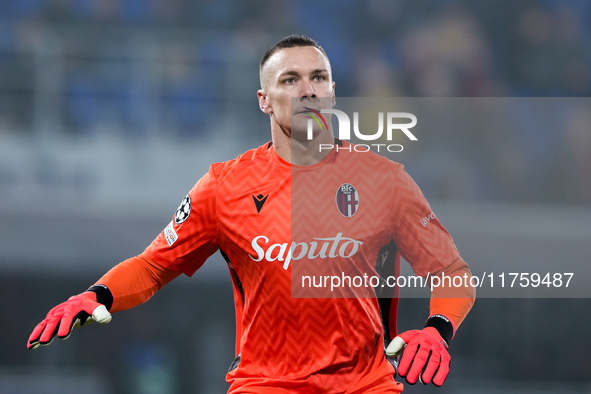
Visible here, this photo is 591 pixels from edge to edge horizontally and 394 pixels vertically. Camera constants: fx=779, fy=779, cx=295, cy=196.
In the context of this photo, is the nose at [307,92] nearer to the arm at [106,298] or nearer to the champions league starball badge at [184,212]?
the champions league starball badge at [184,212]

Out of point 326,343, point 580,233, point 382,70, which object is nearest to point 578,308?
point 580,233

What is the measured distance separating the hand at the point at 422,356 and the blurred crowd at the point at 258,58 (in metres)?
3.93

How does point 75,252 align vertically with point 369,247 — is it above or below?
above

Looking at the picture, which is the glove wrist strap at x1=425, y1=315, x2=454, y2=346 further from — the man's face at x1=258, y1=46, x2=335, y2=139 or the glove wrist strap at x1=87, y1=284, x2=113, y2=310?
the glove wrist strap at x1=87, y1=284, x2=113, y2=310

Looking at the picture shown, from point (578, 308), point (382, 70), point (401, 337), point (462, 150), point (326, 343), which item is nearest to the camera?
point (401, 337)

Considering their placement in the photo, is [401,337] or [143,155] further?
[143,155]

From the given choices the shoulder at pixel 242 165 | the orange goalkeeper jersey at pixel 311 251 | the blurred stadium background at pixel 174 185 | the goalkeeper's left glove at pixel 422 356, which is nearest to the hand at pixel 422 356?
the goalkeeper's left glove at pixel 422 356

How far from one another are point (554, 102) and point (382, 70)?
1697 millimetres

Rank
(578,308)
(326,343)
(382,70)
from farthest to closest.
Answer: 1. (382,70)
2. (578,308)
3. (326,343)

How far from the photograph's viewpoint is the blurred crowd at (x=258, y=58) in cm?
711

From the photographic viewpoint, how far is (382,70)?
7.77 m

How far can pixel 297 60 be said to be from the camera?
343 centimetres

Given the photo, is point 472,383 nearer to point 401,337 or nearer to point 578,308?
point 578,308

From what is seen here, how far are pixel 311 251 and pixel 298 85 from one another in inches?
28.9
